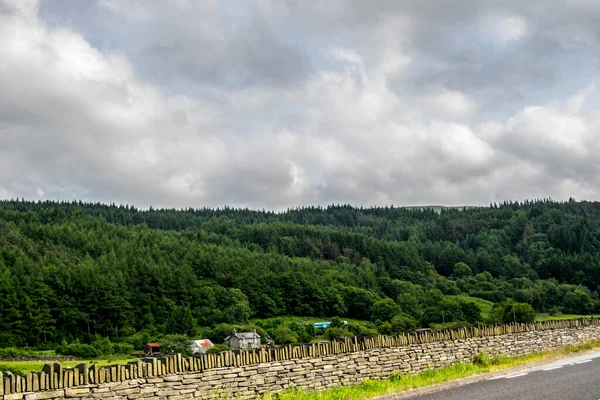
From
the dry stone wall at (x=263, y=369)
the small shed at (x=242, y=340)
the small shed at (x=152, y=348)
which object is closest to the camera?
the dry stone wall at (x=263, y=369)

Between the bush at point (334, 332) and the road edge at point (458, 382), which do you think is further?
the bush at point (334, 332)

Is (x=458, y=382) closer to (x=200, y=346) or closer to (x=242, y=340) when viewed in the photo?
(x=200, y=346)

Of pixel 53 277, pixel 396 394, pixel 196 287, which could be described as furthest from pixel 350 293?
pixel 396 394

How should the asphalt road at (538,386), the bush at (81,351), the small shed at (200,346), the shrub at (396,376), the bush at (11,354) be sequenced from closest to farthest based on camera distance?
the asphalt road at (538,386)
the shrub at (396,376)
the bush at (11,354)
the small shed at (200,346)
the bush at (81,351)

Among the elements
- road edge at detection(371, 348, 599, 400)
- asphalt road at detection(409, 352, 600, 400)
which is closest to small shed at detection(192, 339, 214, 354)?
road edge at detection(371, 348, 599, 400)

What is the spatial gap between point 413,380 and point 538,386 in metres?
3.76

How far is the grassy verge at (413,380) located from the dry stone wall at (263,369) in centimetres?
41

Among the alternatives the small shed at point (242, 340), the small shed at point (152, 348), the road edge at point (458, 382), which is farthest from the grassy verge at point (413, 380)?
the small shed at point (152, 348)

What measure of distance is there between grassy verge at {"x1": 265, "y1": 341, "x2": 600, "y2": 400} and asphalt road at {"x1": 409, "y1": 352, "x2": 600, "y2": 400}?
90 centimetres

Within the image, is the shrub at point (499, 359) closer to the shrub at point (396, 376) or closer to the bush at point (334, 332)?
the shrub at point (396, 376)

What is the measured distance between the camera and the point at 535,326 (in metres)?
29.1

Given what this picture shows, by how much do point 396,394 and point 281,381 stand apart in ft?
11.0

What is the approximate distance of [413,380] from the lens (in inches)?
787

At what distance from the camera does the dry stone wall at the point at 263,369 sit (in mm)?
13648
